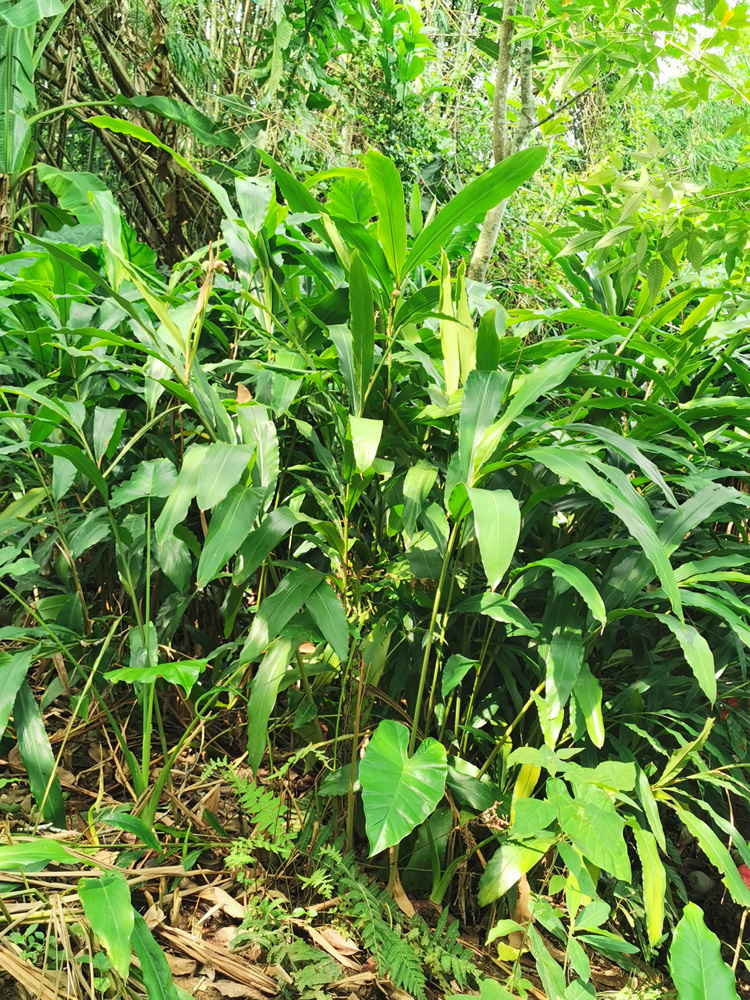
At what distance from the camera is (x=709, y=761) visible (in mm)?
1014

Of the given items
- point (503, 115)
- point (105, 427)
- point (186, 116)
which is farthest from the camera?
point (186, 116)

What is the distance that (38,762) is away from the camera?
2.69ft

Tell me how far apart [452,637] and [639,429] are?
0.41 meters

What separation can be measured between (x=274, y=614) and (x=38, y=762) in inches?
12.9

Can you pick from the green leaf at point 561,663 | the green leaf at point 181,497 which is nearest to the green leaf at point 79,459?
the green leaf at point 181,497

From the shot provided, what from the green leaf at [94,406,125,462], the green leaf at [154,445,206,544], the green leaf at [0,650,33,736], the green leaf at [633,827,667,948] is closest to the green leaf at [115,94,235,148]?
the green leaf at [94,406,125,462]

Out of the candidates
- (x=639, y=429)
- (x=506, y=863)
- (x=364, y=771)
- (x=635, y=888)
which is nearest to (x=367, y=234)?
(x=639, y=429)

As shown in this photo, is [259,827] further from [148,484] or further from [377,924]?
[148,484]

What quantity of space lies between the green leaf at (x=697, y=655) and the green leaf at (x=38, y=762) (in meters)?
0.73

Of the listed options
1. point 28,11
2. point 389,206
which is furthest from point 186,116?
point 389,206

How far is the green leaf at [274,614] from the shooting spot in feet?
2.61

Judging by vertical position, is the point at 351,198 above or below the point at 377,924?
above

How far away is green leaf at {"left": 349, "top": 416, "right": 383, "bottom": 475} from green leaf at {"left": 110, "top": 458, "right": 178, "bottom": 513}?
0.25 meters

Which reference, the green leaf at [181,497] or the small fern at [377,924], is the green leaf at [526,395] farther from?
the small fern at [377,924]
